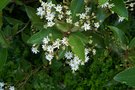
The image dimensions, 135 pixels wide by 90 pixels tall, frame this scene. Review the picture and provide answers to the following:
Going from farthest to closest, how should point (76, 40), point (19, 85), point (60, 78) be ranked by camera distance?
point (60, 78) < point (19, 85) < point (76, 40)

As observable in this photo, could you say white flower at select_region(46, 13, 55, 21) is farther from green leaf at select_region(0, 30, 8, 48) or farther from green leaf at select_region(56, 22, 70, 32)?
green leaf at select_region(0, 30, 8, 48)

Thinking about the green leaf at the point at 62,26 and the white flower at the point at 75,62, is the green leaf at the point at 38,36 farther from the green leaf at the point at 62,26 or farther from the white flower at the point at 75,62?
the white flower at the point at 75,62

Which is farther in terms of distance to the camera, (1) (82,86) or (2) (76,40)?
(1) (82,86)

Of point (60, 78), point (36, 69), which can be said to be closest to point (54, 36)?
point (36, 69)

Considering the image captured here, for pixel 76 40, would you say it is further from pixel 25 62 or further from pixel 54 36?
pixel 25 62

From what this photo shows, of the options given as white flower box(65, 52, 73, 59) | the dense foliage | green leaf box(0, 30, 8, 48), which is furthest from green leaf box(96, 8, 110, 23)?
green leaf box(0, 30, 8, 48)

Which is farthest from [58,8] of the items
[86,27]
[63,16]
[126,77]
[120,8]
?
[126,77]

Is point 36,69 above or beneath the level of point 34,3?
beneath

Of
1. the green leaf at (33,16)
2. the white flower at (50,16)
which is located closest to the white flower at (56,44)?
the white flower at (50,16)
